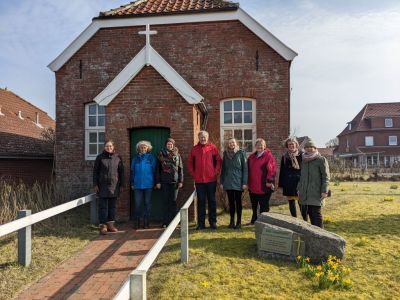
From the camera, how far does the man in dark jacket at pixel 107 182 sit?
783 cm

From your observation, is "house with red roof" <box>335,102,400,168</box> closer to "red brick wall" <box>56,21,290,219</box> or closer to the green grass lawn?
"red brick wall" <box>56,21,290,219</box>

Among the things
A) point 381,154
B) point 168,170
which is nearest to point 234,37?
point 168,170

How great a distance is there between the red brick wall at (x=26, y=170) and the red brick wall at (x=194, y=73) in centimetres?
456

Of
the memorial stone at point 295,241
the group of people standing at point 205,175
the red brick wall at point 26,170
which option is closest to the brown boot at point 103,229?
the group of people standing at point 205,175

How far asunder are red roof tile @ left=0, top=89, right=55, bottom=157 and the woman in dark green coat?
13.0 meters

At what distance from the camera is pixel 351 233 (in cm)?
764

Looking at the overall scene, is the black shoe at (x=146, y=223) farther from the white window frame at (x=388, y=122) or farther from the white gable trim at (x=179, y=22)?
the white window frame at (x=388, y=122)

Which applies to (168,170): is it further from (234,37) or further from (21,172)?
(21,172)

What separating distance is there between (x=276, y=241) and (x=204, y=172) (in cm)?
225

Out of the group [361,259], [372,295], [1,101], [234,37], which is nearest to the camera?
[372,295]

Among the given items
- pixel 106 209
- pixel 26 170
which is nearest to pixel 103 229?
pixel 106 209

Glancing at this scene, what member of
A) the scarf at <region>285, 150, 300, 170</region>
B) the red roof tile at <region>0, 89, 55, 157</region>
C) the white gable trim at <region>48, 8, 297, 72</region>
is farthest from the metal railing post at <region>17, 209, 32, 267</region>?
the red roof tile at <region>0, 89, 55, 157</region>

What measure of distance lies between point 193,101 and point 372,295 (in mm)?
5548

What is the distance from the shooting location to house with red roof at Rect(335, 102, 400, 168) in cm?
5162
